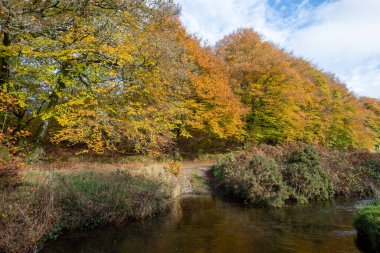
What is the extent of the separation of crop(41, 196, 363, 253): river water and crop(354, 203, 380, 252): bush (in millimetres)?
364

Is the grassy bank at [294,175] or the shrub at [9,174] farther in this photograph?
the grassy bank at [294,175]

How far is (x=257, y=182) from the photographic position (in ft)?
52.3

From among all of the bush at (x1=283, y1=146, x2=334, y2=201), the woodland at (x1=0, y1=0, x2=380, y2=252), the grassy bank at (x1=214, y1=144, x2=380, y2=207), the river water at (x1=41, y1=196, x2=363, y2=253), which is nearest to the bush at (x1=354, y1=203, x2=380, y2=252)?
the woodland at (x1=0, y1=0, x2=380, y2=252)

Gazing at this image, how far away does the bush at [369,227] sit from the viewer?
29.4 feet

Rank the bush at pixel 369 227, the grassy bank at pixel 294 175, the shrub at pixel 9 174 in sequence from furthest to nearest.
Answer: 1. the grassy bank at pixel 294 175
2. the shrub at pixel 9 174
3. the bush at pixel 369 227

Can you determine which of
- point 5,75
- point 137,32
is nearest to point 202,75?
point 137,32

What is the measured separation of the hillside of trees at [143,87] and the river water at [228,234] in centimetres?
485

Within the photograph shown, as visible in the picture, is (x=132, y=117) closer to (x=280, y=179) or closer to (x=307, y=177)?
(x=280, y=179)

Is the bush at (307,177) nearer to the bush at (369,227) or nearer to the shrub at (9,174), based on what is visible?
the bush at (369,227)

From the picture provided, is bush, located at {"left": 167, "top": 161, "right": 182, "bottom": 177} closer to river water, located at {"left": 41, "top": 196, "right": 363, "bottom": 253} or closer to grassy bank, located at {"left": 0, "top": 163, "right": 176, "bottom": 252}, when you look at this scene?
grassy bank, located at {"left": 0, "top": 163, "right": 176, "bottom": 252}

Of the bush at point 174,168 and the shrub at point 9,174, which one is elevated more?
the bush at point 174,168

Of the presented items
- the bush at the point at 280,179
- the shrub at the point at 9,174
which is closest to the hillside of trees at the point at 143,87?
the shrub at the point at 9,174

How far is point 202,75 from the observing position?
2438 centimetres

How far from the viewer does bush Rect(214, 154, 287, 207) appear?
15.4 metres
